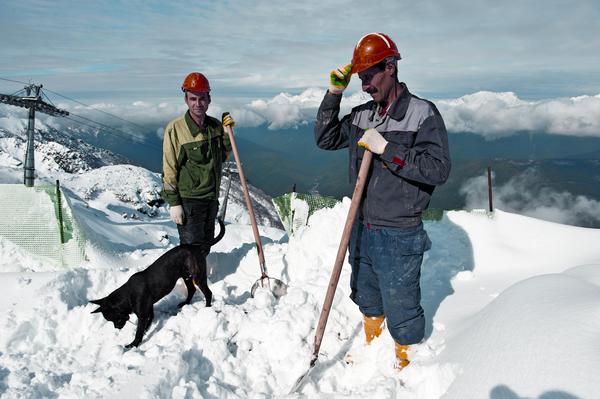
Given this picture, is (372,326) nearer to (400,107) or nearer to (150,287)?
(400,107)

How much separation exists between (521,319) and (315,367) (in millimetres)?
2019

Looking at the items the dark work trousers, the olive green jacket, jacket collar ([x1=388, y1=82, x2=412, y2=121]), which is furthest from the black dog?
jacket collar ([x1=388, y1=82, x2=412, y2=121])

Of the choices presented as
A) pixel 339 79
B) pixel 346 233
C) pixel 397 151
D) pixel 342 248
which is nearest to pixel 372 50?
pixel 339 79

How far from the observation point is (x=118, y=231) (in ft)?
49.3

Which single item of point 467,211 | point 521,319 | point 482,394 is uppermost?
point 467,211

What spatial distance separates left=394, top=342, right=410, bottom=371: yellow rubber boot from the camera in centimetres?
379

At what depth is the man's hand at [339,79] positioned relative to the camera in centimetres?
349

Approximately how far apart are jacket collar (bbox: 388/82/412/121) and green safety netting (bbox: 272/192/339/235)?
4.83m

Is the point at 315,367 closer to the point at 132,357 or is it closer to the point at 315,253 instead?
the point at 132,357

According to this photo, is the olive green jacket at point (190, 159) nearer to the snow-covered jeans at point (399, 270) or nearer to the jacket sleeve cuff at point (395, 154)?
the snow-covered jeans at point (399, 270)

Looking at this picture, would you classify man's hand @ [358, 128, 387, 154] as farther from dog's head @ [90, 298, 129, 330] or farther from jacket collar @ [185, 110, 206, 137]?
dog's head @ [90, 298, 129, 330]

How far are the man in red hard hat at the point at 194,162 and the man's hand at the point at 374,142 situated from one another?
2825 millimetres

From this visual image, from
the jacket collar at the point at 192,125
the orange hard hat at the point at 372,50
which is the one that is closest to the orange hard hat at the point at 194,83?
the jacket collar at the point at 192,125

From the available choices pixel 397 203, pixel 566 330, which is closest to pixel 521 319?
pixel 566 330
